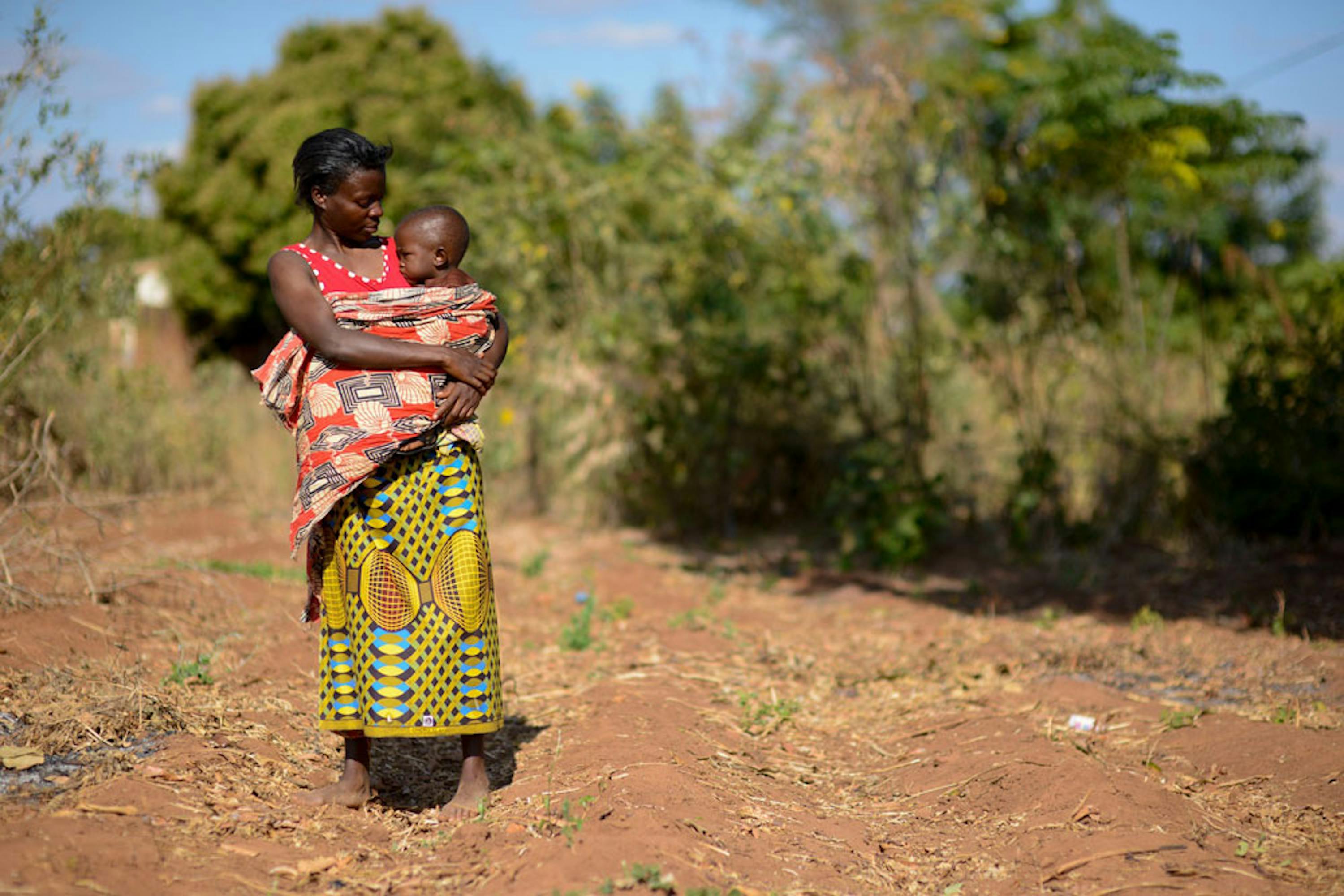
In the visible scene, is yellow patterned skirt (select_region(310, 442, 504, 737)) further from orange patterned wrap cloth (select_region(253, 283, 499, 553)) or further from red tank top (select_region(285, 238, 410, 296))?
red tank top (select_region(285, 238, 410, 296))

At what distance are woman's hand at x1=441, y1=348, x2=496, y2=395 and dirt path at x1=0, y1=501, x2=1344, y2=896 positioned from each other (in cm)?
125

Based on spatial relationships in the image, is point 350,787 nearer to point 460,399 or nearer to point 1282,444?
point 460,399

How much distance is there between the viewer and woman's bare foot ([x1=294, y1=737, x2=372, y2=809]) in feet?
11.7

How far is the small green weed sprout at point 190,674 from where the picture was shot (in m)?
4.34

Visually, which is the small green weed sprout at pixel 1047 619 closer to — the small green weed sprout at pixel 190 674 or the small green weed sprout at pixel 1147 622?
the small green weed sprout at pixel 1147 622

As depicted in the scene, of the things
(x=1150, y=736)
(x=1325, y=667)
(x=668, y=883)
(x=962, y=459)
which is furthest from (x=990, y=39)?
(x=668, y=883)

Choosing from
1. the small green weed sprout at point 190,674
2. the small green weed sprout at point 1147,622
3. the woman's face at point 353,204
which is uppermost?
the woman's face at point 353,204

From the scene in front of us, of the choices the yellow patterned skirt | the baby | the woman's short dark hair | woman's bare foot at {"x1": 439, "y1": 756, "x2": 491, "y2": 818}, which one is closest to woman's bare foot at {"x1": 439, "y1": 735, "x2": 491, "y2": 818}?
woman's bare foot at {"x1": 439, "y1": 756, "x2": 491, "y2": 818}

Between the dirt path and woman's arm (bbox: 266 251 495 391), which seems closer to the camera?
the dirt path

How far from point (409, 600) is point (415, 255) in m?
0.97

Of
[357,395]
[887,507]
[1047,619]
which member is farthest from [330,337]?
[887,507]

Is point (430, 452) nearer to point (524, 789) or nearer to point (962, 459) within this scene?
point (524, 789)

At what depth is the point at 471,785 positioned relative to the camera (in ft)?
11.7

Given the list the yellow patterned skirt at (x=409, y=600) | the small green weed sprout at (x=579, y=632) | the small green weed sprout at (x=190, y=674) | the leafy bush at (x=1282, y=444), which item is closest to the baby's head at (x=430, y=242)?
the yellow patterned skirt at (x=409, y=600)
